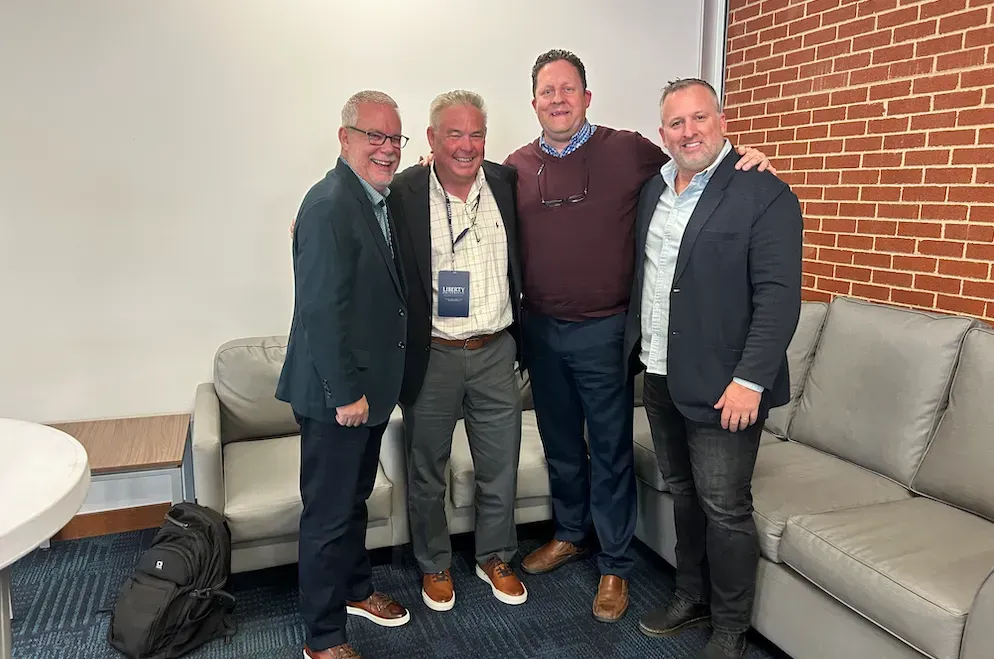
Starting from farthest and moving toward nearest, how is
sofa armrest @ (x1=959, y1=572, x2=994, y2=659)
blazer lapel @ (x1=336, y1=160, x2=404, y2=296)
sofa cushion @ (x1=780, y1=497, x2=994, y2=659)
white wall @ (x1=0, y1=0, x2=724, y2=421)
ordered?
white wall @ (x1=0, y1=0, x2=724, y2=421) < blazer lapel @ (x1=336, y1=160, x2=404, y2=296) < sofa cushion @ (x1=780, y1=497, x2=994, y2=659) < sofa armrest @ (x1=959, y1=572, x2=994, y2=659)

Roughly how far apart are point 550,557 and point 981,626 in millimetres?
1426

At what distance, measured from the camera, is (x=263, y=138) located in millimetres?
3025

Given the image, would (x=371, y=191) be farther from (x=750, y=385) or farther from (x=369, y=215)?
(x=750, y=385)

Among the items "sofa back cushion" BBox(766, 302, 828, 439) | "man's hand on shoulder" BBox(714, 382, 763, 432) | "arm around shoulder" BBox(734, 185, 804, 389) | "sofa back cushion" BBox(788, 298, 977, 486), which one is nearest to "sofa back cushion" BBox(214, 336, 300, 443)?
"man's hand on shoulder" BBox(714, 382, 763, 432)

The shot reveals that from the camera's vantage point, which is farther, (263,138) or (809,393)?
(263,138)

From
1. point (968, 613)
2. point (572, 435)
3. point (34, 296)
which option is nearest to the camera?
point (968, 613)

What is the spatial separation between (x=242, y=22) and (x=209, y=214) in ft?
2.60

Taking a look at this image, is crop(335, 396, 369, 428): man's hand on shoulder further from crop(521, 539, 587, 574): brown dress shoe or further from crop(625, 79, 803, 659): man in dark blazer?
crop(521, 539, 587, 574): brown dress shoe

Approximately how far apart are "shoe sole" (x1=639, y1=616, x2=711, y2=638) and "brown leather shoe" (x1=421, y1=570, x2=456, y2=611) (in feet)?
2.15

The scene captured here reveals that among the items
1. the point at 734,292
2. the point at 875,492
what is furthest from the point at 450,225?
the point at 875,492

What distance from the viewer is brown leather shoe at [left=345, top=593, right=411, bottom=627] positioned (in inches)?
93.9

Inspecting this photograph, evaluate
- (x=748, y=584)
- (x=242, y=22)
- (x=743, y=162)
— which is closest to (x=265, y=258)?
(x=242, y=22)

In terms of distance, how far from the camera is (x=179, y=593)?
2.23 m

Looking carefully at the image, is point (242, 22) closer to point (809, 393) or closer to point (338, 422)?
point (338, 422)
